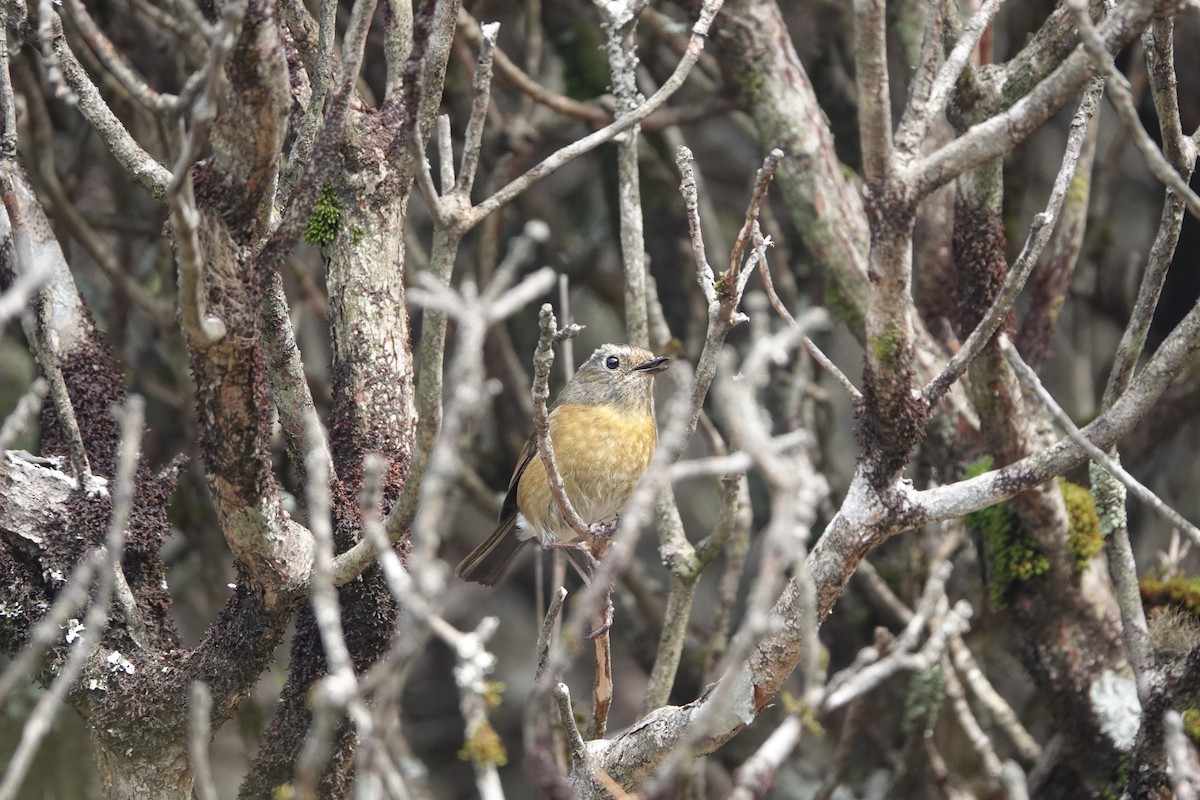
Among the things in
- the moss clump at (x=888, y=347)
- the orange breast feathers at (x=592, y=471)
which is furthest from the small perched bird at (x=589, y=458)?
the moss clump at (x=888, y=347)

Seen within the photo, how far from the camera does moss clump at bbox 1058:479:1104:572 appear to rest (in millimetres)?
4809

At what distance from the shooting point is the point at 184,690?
11.7ft

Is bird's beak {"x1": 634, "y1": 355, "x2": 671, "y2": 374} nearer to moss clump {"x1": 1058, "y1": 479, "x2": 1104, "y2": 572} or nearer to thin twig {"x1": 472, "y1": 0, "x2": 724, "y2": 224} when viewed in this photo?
moss clump {"x1": 1058, "y1": 479, "x2": 1104, "y2": 572}

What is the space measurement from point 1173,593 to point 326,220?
3307 millimetres

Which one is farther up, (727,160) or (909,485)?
(727,160)

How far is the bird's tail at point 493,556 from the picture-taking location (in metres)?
5.66

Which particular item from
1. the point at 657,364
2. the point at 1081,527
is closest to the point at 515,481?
the point at 657,364

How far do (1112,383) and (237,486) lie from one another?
2613 mm

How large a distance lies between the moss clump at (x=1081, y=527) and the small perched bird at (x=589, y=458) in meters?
1.66

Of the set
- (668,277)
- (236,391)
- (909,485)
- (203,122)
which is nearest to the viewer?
(203,122)

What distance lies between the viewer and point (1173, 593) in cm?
475

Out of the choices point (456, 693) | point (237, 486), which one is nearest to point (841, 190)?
point (237, 486)

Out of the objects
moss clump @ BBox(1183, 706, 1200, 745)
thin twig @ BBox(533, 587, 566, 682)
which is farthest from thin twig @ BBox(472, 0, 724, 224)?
moss clump @ BBox(1183, 706, 1200, 745)

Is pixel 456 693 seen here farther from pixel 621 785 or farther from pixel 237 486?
pixel 237 486
